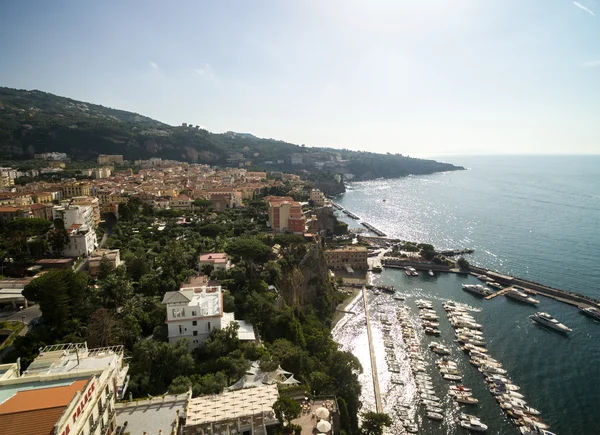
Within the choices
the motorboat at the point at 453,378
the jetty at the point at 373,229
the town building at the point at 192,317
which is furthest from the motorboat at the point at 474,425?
the jetty at the point at 373,229

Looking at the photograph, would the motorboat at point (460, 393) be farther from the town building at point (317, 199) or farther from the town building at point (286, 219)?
the town building at point (317, 199)

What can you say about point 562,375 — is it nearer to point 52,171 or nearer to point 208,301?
point 208,301

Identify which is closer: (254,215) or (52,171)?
(254,215)

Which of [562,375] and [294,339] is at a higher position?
[294,339]

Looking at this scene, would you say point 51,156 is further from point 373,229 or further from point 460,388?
point 460,388

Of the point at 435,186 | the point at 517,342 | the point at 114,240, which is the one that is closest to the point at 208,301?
the point at 114,240
